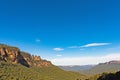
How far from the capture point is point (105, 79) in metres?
155

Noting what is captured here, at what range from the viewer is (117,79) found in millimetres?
143750

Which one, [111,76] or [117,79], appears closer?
[117,79]

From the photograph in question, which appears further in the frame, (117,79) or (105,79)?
(105,79)

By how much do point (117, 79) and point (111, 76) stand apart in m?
11.2

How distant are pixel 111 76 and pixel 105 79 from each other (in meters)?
4.66

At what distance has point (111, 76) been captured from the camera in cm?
15488

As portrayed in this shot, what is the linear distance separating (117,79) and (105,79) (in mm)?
12978
